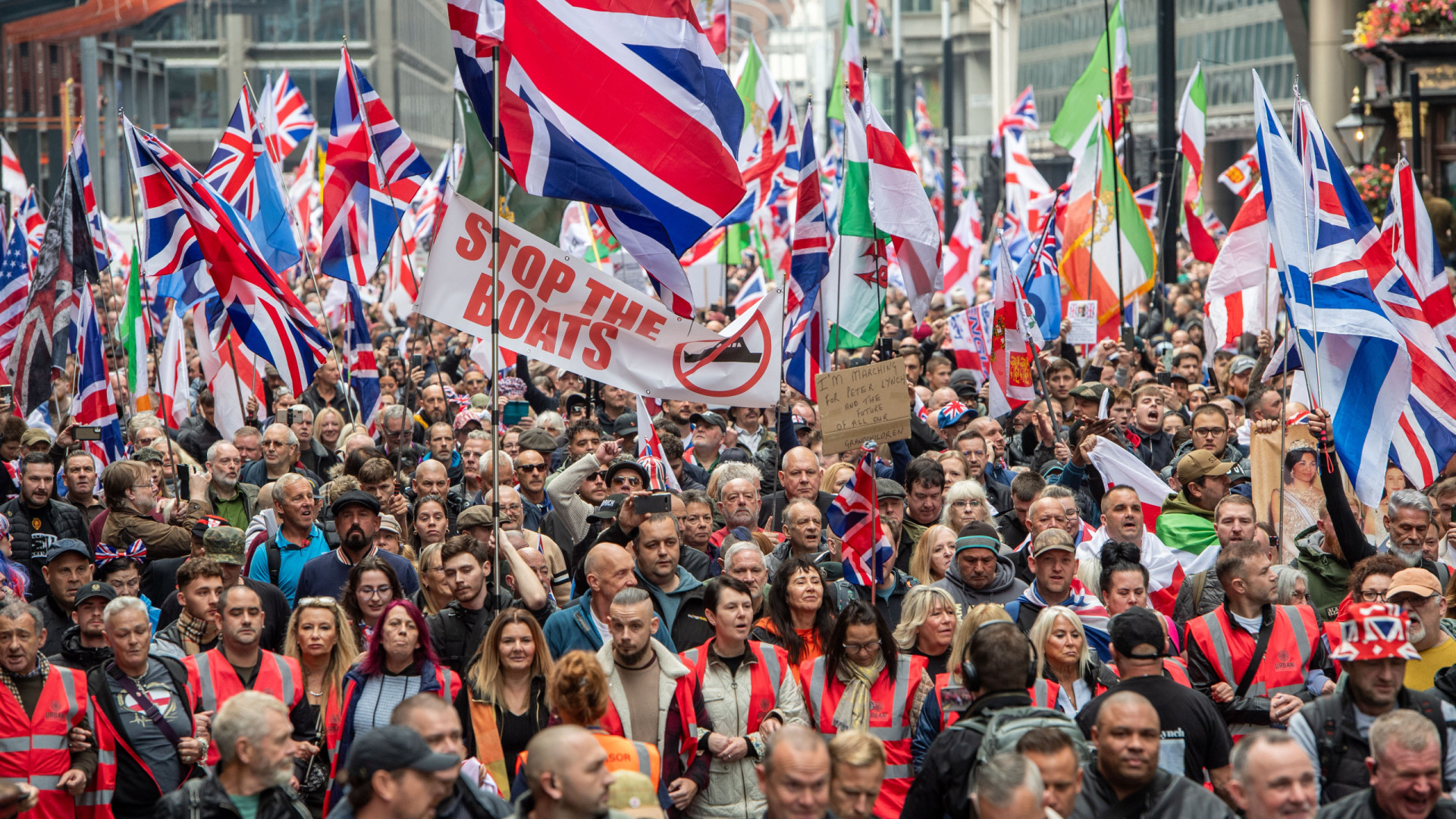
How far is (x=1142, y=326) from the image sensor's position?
21922mm

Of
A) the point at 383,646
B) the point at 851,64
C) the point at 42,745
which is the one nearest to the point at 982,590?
the point at 383,646

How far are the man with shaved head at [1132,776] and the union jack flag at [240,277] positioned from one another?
25.3 feet

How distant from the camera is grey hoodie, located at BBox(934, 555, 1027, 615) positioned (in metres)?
7.69

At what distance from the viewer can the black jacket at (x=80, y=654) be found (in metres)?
6.86

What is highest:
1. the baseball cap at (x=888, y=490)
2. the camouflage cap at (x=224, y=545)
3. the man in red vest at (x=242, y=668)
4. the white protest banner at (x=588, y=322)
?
the white protest banner at (x=588, y=322)

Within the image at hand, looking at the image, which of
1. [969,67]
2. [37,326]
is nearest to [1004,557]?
[37,326]

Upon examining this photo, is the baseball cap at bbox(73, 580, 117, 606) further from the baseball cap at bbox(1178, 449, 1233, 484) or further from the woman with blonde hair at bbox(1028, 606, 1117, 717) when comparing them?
the baseball cap at bbox(1178, 449, 1233, 484)

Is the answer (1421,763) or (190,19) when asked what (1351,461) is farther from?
(190,19)

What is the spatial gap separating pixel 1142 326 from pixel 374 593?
16.2m

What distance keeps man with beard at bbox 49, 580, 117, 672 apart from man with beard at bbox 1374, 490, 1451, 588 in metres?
5.36

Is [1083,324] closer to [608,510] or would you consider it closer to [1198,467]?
[1198,467]

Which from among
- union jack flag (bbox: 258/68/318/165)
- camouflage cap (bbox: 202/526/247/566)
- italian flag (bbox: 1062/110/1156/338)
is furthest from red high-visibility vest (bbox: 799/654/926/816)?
union jack flag (bbox: 258/68/318/165)

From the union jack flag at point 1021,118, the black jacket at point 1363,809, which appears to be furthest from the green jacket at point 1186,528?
the union jack flag at point 1021,118

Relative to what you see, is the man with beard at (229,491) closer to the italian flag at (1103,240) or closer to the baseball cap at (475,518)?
the baseball cap at (475,518)
